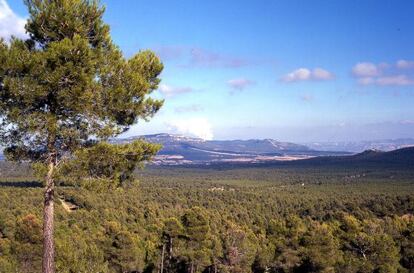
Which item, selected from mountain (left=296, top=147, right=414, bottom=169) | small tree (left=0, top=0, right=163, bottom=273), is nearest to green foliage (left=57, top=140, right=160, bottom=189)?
small tree (left=0, top=0, right=163, bottom=273)

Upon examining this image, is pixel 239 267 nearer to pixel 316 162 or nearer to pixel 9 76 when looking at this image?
pixel 9 76

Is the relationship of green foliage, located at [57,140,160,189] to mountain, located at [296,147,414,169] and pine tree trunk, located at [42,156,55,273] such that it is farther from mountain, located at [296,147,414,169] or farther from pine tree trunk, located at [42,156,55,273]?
mountain, located at [296,147,414,169]

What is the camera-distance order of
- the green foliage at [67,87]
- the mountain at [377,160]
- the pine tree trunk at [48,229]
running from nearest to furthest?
1. the green foliage at [67,87]
2. the pine tree trunk at [48,229]
3. the mountain at [377,160]

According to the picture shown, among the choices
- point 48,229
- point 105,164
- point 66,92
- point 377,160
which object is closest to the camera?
point 66,92

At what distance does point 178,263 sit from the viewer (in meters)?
31.9

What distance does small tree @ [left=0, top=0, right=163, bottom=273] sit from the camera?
33.2 ft

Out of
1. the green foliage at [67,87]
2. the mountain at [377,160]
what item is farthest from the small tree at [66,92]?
the mountain at [377,160]

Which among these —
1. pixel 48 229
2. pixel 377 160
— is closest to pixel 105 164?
pixel 48 229

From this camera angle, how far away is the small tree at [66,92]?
1012 cm

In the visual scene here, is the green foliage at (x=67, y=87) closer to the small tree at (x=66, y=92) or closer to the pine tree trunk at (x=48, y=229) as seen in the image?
the small tree at (x=66, y=92)

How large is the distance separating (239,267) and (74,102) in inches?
866

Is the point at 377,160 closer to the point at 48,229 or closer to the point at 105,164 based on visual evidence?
the point at 105,164

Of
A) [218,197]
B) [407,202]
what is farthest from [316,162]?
[407,202]

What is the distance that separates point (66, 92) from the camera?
10344mm
